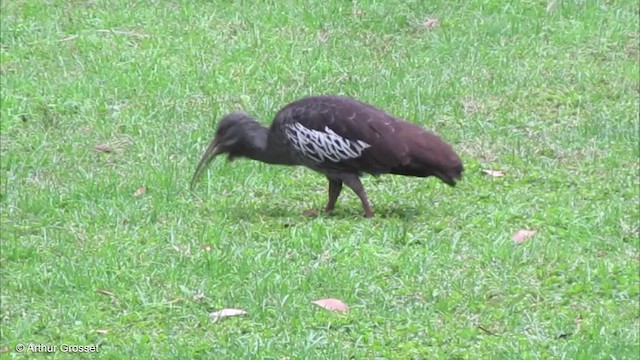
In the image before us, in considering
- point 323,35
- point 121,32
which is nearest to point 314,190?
point 323,35

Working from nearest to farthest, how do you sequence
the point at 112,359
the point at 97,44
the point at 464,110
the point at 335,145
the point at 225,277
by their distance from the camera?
the point at 112,359
the point at 225,277
the point at 335,145
the point at 464,110
the point at 97,44

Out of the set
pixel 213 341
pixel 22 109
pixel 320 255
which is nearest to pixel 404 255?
pixel 320 255

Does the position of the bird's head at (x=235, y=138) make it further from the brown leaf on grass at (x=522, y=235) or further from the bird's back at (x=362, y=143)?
the brown leaf on grass at (x=522, y=235)

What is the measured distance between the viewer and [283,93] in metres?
10.3

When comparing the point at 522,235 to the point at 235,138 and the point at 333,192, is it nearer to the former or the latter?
the point at 333,192

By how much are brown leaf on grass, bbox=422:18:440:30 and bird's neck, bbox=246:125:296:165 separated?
363cm

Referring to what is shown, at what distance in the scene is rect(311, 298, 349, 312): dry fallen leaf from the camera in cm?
668

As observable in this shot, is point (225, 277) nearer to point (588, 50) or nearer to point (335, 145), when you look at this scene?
point (335, 145)

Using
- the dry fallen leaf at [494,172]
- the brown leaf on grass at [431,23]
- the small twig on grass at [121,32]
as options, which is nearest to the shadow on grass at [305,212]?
the dry fallen leaf at [494,172]

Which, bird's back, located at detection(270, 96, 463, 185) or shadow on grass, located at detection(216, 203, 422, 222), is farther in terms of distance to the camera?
shadow on grass, located at detection(216, 203, 422, 222)

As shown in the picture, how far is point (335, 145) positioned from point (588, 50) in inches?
157

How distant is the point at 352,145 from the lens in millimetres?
7926

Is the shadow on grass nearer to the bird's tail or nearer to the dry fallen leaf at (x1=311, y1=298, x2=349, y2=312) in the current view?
the bird's tail

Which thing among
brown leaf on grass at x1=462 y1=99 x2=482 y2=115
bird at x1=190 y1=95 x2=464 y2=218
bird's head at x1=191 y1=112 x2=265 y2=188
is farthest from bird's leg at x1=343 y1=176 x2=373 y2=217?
brown leaf on grass at x1=462 y1=99 x2=482 y2=115
